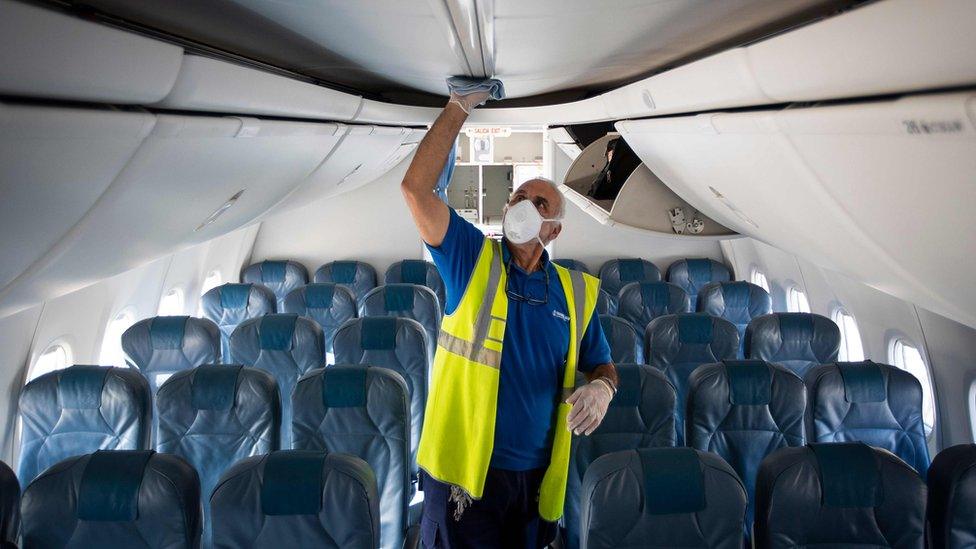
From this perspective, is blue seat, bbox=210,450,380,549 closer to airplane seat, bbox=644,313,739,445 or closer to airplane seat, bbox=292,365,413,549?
airplane seat, bbox=292,365,413,549

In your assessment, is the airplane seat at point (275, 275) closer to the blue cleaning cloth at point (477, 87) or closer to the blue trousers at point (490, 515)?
the blue cleaning cloth at point (477, 87)

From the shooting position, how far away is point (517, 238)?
2.43 m

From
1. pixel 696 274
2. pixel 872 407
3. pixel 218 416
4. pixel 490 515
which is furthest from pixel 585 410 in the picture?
pixel 696 274

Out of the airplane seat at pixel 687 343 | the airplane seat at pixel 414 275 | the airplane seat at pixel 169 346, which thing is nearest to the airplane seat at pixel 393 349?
the airplane seat at pixel 169 346

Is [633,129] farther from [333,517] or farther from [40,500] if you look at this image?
[40,500]

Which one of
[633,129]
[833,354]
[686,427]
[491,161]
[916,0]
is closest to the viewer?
[916,0]

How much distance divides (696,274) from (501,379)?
7.61 metres

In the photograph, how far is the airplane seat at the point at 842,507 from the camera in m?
2.60

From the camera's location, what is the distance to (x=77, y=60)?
1379 millimetres

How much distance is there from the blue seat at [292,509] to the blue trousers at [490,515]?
23cm

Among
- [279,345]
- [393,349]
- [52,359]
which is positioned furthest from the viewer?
[52,359]

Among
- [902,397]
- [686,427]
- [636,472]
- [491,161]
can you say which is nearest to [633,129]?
[686,427]

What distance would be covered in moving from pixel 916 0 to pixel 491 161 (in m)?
12.5

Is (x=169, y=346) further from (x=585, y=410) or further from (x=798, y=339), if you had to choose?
(x=798, y=339)
